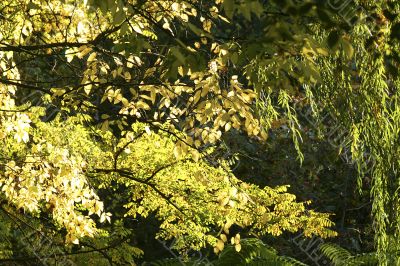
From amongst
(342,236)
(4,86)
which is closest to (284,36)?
(4,86)

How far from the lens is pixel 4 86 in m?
4.70

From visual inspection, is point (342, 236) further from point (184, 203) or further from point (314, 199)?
point (184, 203)

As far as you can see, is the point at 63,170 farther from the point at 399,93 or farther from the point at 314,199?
the point at 314,199

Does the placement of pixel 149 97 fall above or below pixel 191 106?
above

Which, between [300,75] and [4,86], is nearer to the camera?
[300,75]

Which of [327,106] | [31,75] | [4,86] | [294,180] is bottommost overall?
[327,106]

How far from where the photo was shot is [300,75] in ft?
8.34

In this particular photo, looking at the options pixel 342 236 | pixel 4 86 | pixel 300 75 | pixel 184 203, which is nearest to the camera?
pixel 300 75

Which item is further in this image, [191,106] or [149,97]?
[149,97]

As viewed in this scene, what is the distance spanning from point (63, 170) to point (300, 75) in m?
2.02

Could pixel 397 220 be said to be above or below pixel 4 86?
below

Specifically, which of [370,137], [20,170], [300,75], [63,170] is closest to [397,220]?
[370,137]

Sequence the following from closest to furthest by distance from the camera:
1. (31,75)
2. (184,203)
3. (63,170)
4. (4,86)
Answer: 1. (63,170)
2. (4,86)
3. (184,203)
4. (31,75)

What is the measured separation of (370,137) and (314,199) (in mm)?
8217
